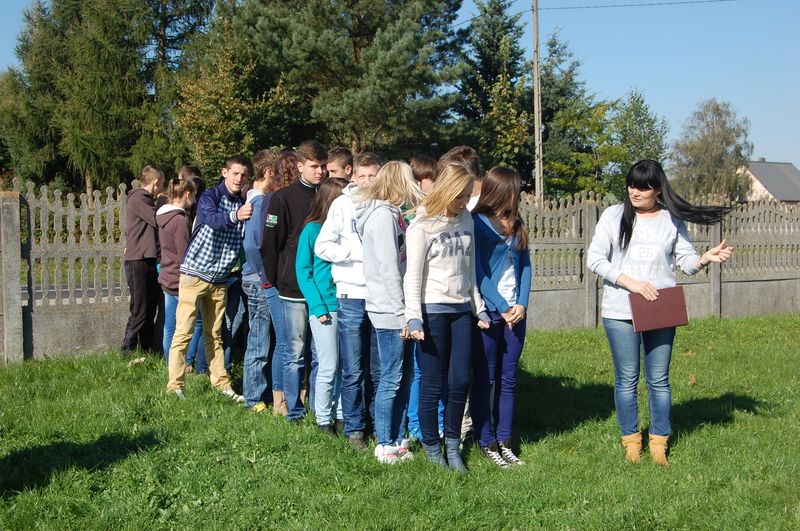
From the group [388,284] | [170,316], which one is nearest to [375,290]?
[388,284]

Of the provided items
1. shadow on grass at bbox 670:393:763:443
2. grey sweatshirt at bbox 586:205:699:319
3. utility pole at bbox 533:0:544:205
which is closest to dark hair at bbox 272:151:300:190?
grey sweatshirt at bbox 586:205:699:319

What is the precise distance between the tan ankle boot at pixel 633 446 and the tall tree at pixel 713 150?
220 feet

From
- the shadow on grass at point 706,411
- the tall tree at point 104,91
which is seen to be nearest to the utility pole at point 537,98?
the tall tree at point 104,91

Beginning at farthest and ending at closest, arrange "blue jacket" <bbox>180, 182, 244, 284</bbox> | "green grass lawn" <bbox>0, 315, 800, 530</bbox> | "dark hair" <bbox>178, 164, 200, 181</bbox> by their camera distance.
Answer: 1. "dark hair" <bbox>178, 164, 200, 181</bbox>
2. "blue jacket" <bbox>180, 182, 244, 284</bbox>
3. "green grass lawn" <bbox>0, 315, 800, 530</bbox>

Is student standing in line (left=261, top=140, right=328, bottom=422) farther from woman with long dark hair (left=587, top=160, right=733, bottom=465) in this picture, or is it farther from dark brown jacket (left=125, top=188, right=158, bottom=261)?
dark brown jacket (left=125, top=188, right=158, bottom=261)

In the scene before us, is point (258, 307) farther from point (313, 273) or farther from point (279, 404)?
point (313, 273)

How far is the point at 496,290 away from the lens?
542cm

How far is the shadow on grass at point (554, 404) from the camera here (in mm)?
6324

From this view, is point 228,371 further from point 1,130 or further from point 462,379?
point 1,130

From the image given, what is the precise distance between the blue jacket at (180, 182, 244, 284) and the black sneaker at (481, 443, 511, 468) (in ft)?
8.89

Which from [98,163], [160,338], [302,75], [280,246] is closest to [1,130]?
[98,163]

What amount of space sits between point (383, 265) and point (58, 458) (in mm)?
2411

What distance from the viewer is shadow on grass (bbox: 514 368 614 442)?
6324 mm

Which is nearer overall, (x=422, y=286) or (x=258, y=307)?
(x=422, y=286)
